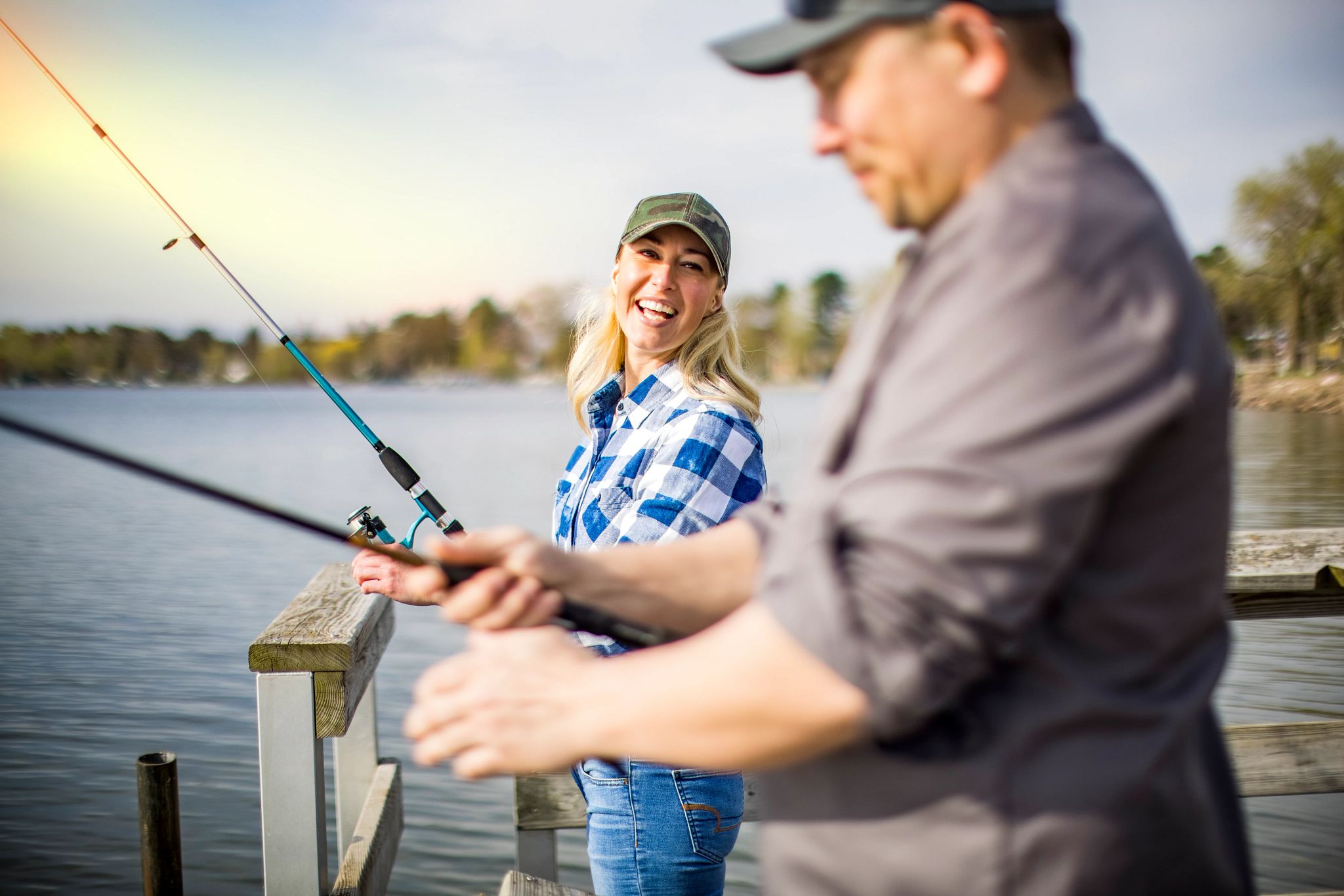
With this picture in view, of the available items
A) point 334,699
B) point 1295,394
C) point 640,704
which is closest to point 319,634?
point 334,699

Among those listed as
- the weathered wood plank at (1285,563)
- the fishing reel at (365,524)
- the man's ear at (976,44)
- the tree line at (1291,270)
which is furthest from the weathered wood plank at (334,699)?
the tree line at (1291,270)

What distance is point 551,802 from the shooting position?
289 centimetres

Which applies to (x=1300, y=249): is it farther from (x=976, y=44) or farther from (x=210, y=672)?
(x=976, y=44)

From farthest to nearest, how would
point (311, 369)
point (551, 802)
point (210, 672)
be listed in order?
1. point (210, 672)
2. point (311, 369)
3. point (551, 802)

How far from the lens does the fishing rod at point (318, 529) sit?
132 cm

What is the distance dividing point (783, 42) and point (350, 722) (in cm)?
229

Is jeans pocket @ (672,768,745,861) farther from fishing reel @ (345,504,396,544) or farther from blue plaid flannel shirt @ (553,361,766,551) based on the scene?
fishing reel @ (345,504,396,544)

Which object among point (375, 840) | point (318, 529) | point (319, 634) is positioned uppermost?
point (318, 529)

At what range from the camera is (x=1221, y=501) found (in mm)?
1044

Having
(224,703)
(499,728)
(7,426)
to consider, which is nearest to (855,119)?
(499,728)

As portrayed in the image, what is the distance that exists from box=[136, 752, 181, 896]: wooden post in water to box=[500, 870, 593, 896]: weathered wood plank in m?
1.27

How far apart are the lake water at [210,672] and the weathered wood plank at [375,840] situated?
1578 mm

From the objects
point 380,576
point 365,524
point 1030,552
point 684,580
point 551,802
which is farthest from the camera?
point 551,802

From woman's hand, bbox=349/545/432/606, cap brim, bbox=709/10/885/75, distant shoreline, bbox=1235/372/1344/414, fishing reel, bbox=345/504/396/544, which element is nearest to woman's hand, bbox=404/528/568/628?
cap brim, bbox=709/10/885/75
